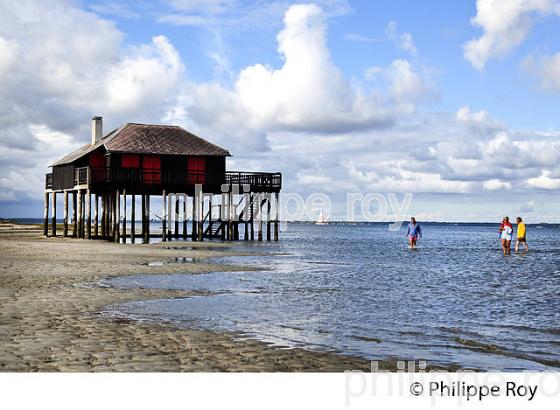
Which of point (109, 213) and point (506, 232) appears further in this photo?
point (109, 213)

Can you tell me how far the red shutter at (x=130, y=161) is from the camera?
144 feet

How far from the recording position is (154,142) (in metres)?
45.2

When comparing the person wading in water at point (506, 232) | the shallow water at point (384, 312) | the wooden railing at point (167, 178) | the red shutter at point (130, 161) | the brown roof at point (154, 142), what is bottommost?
the shallow water at point (384, 312)

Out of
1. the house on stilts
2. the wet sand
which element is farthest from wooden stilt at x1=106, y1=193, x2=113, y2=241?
the wet sand

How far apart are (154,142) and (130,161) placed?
2.38 metres

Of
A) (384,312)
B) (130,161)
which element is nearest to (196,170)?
(130,161)

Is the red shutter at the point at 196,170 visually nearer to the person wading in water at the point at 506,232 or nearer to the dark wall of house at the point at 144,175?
the dark wall of house at the point at 144,175

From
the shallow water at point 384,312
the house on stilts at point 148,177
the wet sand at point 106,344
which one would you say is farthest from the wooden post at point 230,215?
the wet sand at point 106,344

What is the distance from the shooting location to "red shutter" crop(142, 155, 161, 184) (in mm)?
43688

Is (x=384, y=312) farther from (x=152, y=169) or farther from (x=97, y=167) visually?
(x=97, y=167)

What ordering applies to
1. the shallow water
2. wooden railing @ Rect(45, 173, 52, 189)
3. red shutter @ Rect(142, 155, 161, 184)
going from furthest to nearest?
wooden railing @ Rect(45, 173, 52, 189)
red shutter @ Rect(142, 155, 161, 184)
the shallow water

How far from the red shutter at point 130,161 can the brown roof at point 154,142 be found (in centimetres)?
59

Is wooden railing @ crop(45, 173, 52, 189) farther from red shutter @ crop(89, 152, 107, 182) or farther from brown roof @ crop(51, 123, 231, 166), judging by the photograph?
red shutter @ crop(89, 152, 107, 182)
